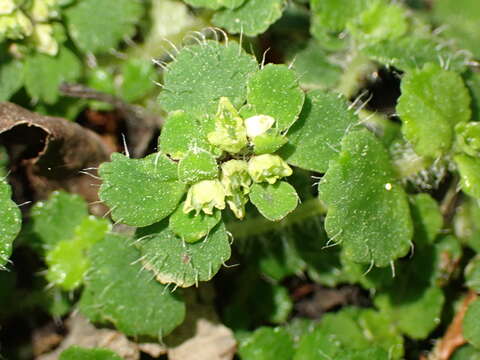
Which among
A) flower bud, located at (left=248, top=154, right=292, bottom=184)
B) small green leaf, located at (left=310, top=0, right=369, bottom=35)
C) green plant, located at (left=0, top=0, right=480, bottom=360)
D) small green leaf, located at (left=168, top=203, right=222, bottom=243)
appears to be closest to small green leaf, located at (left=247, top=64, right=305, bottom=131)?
green plant, located at (left=0, top=0, right=480, bottom=360)

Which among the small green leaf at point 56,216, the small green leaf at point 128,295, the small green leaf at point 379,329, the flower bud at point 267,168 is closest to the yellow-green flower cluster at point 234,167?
the flower bud at point 267,168

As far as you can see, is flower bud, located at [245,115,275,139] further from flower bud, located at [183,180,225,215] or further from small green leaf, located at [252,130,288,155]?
flower bud, located at [183,180,225,215]

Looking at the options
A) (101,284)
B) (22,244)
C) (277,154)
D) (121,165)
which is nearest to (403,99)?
(277,154)

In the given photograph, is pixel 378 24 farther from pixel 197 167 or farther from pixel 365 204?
pixel 197 167

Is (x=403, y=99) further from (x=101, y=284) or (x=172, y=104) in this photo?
(x=101, y=284)

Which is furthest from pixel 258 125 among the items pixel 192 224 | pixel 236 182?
pixel 192 224

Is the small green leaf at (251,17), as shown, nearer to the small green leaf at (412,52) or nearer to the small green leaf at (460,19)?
the small green leaf at (412,52)
